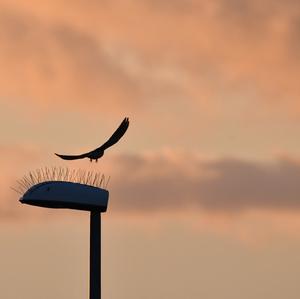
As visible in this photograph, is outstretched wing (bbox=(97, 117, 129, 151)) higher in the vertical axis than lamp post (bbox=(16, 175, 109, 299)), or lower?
higher

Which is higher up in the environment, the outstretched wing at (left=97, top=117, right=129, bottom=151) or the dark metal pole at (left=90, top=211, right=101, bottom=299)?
the outstretched wing at (left=97, top=117, right=129, bottom=151)

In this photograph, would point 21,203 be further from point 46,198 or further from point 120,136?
point 120,136

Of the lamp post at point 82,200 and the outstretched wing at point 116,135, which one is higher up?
the outstretched wing at point 116,135

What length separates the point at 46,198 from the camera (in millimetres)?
154250

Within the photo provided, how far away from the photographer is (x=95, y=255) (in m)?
159

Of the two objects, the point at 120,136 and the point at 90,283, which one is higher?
the point at 120,136

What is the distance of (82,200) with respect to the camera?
15600 cm

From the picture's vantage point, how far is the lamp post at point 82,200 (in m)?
154

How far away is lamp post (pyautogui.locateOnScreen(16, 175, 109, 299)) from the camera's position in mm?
154250

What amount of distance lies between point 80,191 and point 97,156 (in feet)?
13.0

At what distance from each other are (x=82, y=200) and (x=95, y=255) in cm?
654

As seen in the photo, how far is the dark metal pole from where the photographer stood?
158 metres

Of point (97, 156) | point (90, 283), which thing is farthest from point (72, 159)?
point (90, 283)

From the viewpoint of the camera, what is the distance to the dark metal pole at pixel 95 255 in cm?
15812
